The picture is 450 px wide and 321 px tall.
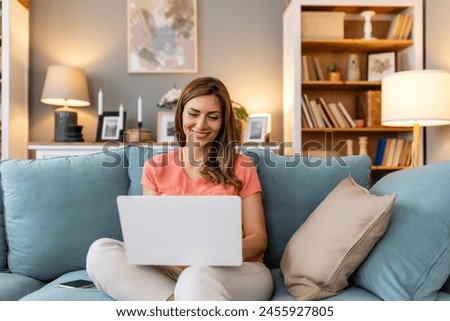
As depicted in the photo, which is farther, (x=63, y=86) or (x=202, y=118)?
(x=63, y=86)

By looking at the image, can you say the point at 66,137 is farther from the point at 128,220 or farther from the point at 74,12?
the point at 128,220

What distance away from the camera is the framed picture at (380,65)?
400 centimetres

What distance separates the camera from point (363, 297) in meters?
1.41

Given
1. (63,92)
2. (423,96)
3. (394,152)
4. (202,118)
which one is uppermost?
(63,92)

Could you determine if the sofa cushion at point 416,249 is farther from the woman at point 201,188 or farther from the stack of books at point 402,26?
the stack of books at point 402,26

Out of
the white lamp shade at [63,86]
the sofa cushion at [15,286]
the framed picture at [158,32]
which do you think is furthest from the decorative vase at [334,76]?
the sofa cushion at [15,286]

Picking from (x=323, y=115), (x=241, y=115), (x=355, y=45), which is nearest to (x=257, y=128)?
(x=241, y=115)

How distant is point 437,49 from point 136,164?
2.62 metres

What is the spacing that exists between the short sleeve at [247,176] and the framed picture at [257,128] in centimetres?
216

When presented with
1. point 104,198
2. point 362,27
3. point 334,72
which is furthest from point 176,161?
point 362,27

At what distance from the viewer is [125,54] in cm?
423

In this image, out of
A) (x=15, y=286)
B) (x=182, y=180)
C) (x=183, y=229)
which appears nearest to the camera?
(x=183, y=229)

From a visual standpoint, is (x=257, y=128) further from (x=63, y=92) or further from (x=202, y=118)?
(x=202, y=118)

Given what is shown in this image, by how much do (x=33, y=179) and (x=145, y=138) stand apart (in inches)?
83.7
